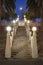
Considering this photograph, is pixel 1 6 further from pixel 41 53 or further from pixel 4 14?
pixel 41 53

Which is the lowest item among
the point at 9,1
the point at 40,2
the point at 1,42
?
the point at 1,42

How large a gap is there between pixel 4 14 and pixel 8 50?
2378 cm

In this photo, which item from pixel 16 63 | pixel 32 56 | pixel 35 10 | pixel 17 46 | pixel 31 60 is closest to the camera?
pixel 16 63

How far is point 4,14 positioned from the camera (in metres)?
35.2

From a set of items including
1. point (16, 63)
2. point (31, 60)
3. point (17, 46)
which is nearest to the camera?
point (16, 63)

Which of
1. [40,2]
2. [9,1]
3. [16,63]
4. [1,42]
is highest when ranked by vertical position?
[9,1]

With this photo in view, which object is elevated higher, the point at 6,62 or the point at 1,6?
the point at 1,6

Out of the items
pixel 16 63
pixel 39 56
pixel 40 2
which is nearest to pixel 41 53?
pixel 39 56

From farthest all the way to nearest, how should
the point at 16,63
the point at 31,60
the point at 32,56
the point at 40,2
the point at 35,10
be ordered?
the point at 35,10
the point at 40,2
the point at 32,56
the point at 31,60
the point at 16,63

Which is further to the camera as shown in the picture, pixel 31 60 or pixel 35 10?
pixel 35 10

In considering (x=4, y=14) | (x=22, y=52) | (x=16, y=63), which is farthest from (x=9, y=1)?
(x=16, y=63)

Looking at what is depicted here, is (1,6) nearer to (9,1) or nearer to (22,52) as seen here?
(9,1)

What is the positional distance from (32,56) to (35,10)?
20.5 metres

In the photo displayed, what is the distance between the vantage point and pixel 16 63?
33.6 feet
